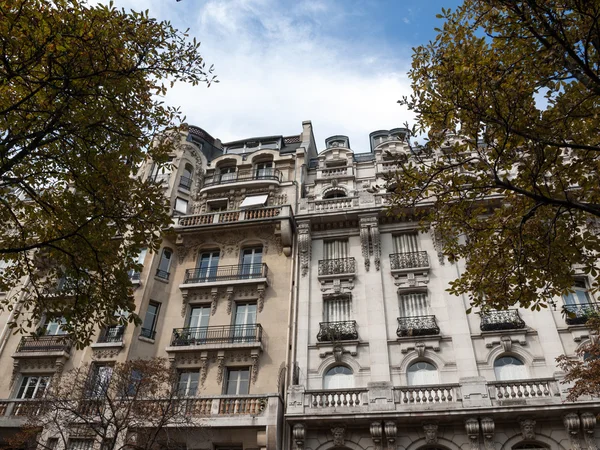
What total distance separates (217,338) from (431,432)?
8.66 meters

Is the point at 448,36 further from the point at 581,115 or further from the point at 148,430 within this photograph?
the point at 148,430

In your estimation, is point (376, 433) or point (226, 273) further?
point (226, 273)

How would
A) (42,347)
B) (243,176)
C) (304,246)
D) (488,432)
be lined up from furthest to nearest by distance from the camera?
(243,176) → (304,246) → (42,347) → (488,432)

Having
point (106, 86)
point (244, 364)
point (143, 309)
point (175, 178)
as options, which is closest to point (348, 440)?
point (244, 364)

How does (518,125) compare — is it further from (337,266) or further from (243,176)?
(243,176)

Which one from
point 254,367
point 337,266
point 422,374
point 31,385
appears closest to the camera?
point 422,374

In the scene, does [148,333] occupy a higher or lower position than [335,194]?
lower

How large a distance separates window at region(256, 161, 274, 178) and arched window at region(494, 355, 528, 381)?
14.2 meters

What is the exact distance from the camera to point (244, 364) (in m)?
17.9

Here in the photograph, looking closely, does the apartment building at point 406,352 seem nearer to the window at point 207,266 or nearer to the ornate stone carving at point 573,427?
the ornate stone carving at point 573,427

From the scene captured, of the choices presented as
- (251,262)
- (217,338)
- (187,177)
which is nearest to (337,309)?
(251,262)

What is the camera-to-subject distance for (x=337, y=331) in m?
17.9

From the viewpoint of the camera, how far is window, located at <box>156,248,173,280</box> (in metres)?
21.0

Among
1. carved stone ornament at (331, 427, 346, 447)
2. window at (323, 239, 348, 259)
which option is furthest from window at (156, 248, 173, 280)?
carved stone ornament at (331, 427, 346, 447)
